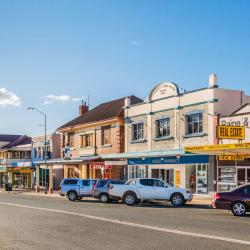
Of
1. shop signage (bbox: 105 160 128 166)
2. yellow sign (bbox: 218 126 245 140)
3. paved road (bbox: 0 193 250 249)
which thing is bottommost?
paved road (bbox: 0 193 250 249)

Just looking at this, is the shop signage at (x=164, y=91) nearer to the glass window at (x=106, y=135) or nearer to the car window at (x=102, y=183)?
the glass window at (x=106, y=135)

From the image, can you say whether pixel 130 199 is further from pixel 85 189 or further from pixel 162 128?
pixel 162 128

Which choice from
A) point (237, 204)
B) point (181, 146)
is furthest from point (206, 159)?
point (237, 204)

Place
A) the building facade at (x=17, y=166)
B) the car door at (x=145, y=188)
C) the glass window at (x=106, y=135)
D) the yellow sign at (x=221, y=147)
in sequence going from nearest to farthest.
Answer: the yellow sign at (x=221, y=147) → the car door at (x=145, y=188) → the glass window at (x=106, y=135) → the building facade at (x=17, y=166)

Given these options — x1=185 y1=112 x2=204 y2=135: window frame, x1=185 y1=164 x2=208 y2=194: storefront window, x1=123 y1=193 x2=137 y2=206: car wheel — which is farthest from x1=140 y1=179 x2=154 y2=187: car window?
x1=185 y1=112 x2=204 y2=135: window frame

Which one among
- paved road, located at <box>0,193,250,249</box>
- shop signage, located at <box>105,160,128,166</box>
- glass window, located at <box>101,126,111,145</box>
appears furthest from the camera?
glass window, located at <box>101,126,111,145</box>

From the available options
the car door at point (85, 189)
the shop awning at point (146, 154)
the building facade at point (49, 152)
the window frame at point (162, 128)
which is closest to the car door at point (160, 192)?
the shop awning at point (146, 154)

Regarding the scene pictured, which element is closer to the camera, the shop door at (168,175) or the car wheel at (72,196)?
the car wheel at (72,196)

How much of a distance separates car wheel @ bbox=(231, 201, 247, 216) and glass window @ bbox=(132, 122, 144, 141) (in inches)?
794

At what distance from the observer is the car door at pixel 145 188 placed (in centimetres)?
2745

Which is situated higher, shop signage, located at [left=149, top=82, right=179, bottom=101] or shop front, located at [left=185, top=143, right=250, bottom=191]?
shop signage, located at [left=149, top=82, right=179, bottom=101]

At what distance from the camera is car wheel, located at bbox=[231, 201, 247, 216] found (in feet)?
65.9

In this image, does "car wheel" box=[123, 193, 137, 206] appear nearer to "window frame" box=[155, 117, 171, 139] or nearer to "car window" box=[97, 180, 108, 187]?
"car window" box=[97, 180, 108, 187]

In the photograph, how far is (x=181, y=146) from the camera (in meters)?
35.5
